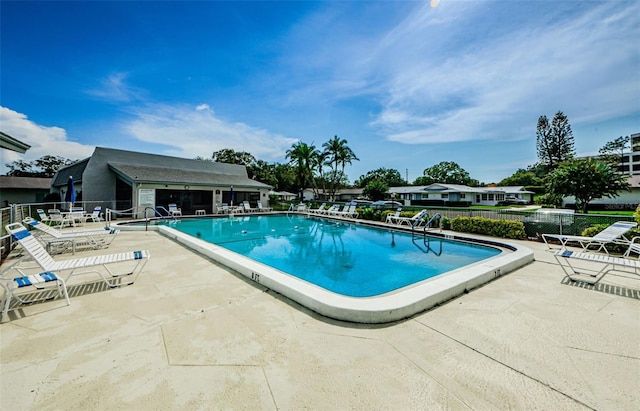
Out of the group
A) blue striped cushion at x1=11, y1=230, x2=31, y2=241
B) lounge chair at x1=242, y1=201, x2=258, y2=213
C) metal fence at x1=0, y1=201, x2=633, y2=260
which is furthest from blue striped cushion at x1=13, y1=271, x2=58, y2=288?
lounge chair at x1=242, y1=201, x2=258, y2=213

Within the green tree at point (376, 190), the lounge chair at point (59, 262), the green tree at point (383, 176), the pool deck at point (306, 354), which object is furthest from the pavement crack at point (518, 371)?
the green tree at point (383, 176)

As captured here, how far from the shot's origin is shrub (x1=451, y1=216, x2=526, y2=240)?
973 centimetres

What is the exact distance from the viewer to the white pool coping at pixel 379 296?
3.16 metres

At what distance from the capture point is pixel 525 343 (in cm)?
270

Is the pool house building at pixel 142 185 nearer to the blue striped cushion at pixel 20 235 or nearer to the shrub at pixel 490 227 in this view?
the blue striped cushion at pixel 20 235

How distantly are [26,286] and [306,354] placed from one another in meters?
4.34

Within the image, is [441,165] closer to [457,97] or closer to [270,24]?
[457,97]

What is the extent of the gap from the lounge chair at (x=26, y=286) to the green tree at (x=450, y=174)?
62754mm

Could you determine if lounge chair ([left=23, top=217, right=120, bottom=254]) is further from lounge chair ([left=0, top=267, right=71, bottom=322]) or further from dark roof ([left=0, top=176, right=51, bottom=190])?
dark roof ([left=0, top=176, right=51, bottom=190])

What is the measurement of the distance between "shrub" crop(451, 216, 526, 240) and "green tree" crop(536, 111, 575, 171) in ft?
137

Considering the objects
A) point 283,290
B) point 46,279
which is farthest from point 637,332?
point 46,279

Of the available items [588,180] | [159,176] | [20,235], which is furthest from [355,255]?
[159,176]

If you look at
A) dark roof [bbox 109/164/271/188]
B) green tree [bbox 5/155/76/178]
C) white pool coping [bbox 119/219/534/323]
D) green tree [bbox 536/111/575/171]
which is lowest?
white pool coping [bbox 119/219/534/323]

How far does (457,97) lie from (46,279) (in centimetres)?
1886
